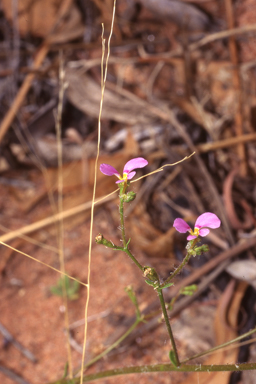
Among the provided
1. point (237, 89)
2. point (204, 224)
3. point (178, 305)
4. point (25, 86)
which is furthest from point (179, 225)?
point (25, 86)

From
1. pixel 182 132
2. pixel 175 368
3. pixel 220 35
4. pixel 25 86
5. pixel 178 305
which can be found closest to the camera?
pixel 175 368

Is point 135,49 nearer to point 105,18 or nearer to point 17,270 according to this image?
point 105,18

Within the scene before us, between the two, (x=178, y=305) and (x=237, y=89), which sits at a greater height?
(x=237, y=89)

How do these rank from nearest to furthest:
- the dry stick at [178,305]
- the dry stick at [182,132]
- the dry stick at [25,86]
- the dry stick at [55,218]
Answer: the dry stick at [178,305], the dry stick at [182,132], the dry stick at [55,218], the dry stick at [25,86]

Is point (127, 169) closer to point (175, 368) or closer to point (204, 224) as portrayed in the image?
point (204, 224)

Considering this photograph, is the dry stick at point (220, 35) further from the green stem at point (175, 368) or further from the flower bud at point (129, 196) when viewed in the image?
the green stem at point (175, 368)

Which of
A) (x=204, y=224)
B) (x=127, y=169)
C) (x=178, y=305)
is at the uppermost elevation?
(x=127, y=169)

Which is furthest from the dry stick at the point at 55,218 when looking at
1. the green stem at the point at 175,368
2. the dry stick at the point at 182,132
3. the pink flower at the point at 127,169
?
the pink flower at the point at 127,169

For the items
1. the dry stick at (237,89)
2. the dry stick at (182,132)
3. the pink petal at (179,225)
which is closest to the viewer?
the pink petal at (179,225)

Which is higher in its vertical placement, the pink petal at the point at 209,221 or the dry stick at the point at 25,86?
the dry stick at the point at 25,86

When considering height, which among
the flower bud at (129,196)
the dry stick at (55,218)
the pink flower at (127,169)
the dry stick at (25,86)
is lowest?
the flower bud at (129,196)
